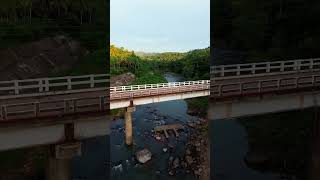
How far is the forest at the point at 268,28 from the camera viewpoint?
44.6m

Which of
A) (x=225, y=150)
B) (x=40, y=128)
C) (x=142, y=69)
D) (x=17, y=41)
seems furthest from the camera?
(x=142, y=69)

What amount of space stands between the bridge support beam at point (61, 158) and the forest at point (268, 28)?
32617 mm

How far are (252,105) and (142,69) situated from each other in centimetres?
5869

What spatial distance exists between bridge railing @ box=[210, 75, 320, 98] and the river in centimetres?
1567

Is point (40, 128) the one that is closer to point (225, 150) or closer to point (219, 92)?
point (219, 92)

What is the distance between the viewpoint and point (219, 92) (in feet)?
61.5

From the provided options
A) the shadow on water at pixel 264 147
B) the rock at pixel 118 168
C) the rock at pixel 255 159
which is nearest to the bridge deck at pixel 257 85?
the shadow on water at pixel 264 147

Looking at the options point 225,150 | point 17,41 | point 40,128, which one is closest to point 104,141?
point 225,150

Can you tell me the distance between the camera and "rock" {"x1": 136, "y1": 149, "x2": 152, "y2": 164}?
36969 millimetres

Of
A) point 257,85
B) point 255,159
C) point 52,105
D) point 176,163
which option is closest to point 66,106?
point 52,105

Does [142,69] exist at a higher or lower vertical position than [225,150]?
higher

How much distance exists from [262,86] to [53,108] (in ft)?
34.5

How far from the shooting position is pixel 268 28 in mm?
47719

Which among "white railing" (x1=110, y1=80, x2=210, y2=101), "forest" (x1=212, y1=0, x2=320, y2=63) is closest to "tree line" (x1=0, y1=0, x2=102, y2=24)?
"white railing" (x1=110, y1=80, x2=210, y2=101)
